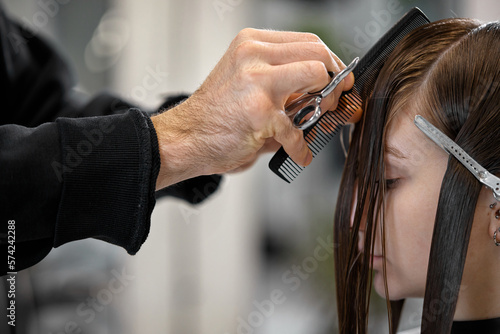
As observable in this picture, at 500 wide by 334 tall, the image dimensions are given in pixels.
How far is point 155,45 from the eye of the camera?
6.50 ft

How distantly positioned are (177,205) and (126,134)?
4.48 feet

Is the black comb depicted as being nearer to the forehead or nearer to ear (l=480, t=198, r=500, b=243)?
the forehead

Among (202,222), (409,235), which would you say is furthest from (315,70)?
(202,222)

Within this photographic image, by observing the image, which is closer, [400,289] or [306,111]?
[306,111]

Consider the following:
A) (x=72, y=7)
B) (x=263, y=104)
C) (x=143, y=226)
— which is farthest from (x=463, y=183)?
(x=72, y=7)

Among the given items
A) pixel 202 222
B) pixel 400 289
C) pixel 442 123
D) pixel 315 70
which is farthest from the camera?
pixel 202 222

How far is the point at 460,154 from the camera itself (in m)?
0.79

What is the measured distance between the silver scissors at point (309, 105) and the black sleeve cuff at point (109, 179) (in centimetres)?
24

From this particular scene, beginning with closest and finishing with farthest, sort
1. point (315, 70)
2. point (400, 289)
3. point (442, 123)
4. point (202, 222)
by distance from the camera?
point (315, 70)
point (442, 123)
point (400, 289)
point (202, 222)

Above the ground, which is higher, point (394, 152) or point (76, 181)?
point (394, 152)

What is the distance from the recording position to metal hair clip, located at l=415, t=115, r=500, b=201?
30.5 inches

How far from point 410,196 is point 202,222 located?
1388mm

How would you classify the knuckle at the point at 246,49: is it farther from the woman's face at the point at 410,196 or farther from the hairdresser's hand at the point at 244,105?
the woman's face at the point at 410,196

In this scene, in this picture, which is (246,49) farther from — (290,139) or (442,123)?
(442,123)
